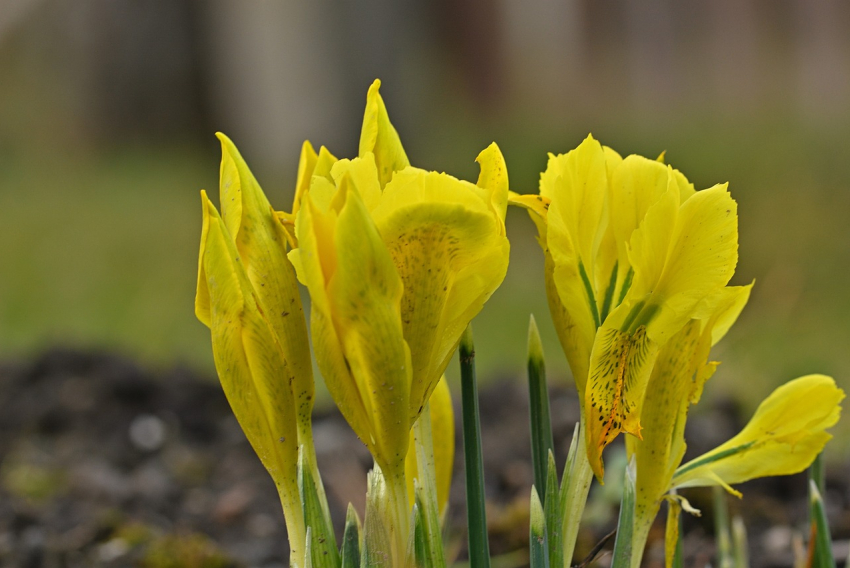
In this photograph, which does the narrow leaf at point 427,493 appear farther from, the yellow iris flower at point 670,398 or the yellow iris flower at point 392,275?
the yellow iris flower at point 670,398

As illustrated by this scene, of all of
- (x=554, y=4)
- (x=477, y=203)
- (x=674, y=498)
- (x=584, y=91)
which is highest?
(x=554, y=4)

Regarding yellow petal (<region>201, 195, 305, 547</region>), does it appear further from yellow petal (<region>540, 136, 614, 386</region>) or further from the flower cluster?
yellow petal (<region>540, 136, 614, 386</region>)

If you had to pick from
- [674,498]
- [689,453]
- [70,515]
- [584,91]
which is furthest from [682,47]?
[674,498]

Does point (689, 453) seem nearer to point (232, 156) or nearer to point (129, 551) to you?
point (129, 551)

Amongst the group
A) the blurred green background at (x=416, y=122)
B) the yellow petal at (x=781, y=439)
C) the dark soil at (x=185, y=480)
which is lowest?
the dark soil at (x=185, y=480)

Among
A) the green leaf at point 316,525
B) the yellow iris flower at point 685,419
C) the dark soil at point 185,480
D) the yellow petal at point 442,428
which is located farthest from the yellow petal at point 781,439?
the dark soil at point 185,480

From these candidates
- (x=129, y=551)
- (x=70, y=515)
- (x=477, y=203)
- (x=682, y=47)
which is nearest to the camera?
(x=477, y=203)

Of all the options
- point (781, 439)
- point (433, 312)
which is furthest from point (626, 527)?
point (433, 312)
